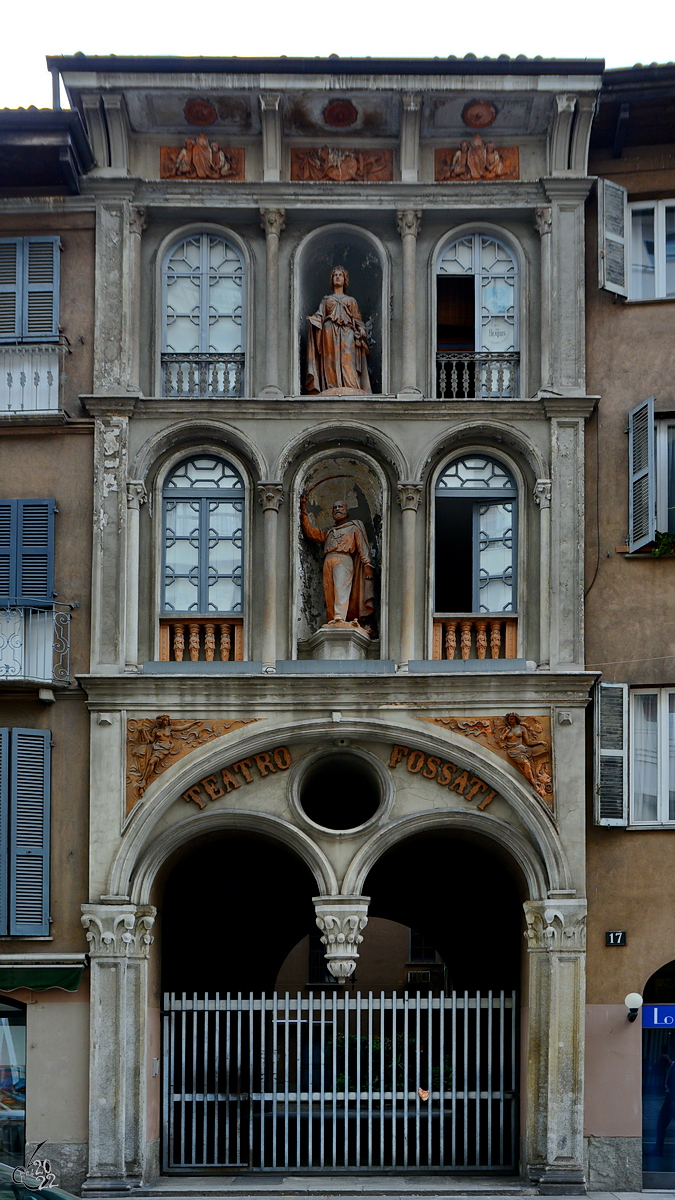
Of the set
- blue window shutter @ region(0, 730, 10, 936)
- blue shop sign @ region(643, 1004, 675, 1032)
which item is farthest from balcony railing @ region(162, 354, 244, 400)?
blue shop sign @ region(643, 1004, 675, 1032)

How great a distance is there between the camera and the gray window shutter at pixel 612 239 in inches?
803

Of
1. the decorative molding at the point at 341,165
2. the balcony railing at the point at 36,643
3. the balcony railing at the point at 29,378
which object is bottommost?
the balcony railing at the point at 36,643

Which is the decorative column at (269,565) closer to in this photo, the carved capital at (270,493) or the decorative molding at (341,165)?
the carved capital at (270,493)

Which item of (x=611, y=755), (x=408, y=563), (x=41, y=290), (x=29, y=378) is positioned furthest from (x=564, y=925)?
(x=41, y=290)

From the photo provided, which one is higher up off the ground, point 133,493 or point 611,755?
point 133,493

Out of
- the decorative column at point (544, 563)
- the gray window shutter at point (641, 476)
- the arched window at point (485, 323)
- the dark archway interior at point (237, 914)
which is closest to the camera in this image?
the gray window shutter at point (641, 476)

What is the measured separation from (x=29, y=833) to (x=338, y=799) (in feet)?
16.6

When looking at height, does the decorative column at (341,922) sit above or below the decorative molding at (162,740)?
below

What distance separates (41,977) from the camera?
19.0 m

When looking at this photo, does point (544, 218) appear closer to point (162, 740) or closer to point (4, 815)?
point (162, 740)

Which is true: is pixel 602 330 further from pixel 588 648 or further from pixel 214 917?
pixel 214 917

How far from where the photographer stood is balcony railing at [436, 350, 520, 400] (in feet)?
67.5

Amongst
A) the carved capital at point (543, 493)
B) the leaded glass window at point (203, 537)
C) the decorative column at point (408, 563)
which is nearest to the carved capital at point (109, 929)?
the leaded glass window at point (203, 537)

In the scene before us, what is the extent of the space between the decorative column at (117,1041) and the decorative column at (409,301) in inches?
309
